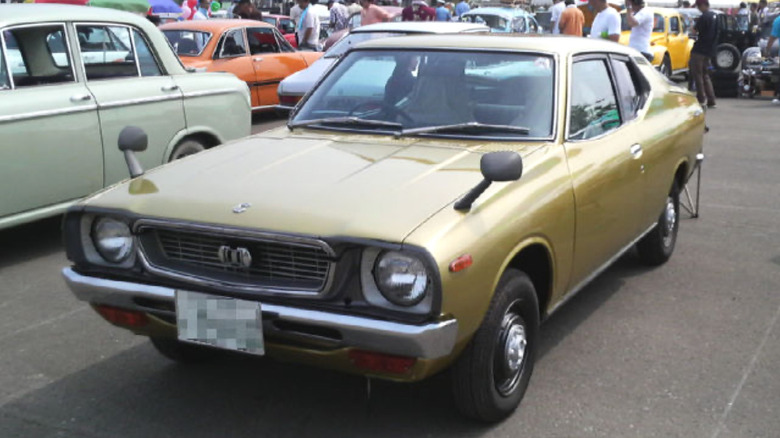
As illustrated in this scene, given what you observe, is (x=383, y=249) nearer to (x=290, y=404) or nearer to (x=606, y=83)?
(x=290, y=404)

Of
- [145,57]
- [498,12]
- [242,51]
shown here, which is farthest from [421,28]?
[498,12]

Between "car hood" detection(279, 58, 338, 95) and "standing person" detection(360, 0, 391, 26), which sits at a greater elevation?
"standing person" detection(360, 0, 391, 26)

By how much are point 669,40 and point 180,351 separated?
1642cm

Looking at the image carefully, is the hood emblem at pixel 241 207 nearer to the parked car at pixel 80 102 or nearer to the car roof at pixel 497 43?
the car roof at pixel 497 43

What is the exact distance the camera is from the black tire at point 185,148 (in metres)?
6.87

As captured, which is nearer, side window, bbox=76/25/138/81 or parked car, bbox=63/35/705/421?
parked car, bbox=63/35/705/421

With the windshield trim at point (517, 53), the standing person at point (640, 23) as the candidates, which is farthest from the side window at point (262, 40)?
the windshield trim at point (517, 53)

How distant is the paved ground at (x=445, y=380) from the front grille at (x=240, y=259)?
2.22ft

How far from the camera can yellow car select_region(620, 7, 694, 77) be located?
704 inches

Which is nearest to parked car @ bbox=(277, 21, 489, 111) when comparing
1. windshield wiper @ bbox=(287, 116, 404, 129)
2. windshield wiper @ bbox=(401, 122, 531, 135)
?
windshield wiper @ bbox=(287, 116, 404, 129)

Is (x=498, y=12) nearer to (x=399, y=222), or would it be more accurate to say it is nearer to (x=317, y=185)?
(x=317, y=185)

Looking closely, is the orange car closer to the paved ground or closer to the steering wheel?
the paved ground

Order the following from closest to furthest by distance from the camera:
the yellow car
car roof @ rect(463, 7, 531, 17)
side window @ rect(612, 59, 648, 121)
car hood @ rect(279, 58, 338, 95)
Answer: side window @ rect(612, 59, 648, 121) < car hood @ rect(279, 58, 338, 95) < the yellow car < car roof @ rect(463, 7, 531, 17)

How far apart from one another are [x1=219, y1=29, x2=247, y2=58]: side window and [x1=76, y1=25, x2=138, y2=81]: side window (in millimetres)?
5112
